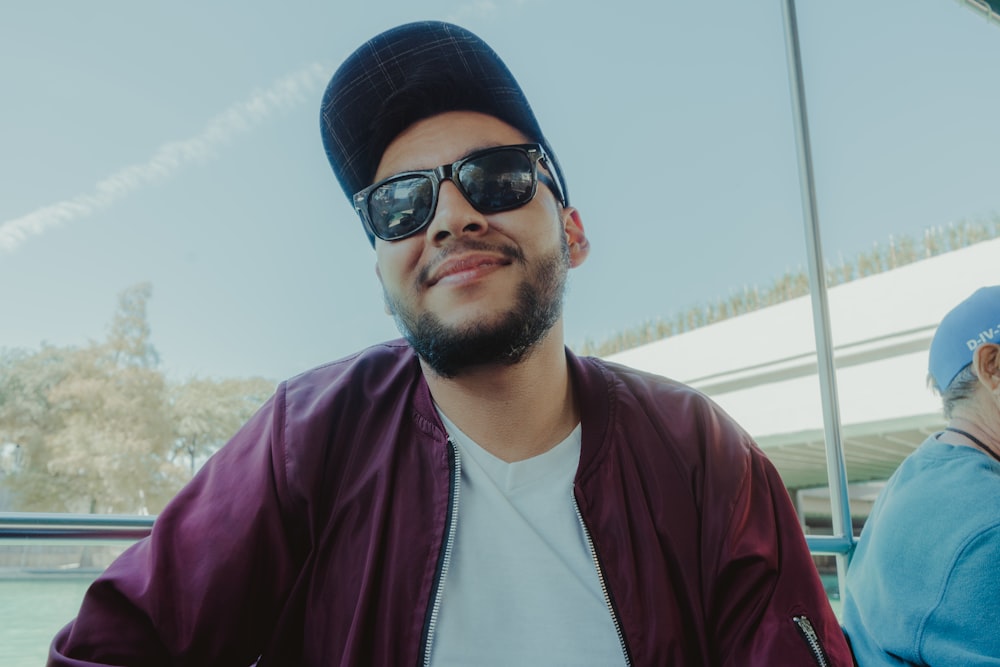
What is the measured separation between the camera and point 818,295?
2.81m

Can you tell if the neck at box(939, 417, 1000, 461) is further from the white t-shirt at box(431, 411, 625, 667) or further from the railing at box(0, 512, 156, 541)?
the railing at box(0, 512, 156, 541)

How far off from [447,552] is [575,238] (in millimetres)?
667

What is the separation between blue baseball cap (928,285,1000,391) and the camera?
1619 millimetres

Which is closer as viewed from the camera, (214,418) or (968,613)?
(968,613)

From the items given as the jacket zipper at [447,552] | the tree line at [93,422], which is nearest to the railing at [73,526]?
the jacket zipper at [447,552]

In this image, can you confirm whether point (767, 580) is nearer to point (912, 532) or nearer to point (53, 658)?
point (912, 532)

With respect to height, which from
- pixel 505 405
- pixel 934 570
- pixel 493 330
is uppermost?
pixel 493 330

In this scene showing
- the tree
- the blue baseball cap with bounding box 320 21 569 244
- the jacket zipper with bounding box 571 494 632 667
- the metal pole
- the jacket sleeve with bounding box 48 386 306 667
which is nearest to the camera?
the jacket sleeve with bounding box 48 386 306 667

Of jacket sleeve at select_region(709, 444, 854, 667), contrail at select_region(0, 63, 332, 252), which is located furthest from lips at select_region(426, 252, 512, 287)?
contrail at select_region(0, 63, 332, 252)

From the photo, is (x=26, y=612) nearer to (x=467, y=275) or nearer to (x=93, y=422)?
(x=467, y=275)

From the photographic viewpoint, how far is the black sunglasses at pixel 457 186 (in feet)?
3.85

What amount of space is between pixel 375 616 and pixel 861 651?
98cm

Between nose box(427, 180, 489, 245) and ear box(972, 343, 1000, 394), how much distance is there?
121cm

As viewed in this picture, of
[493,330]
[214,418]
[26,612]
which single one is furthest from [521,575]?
[214,418]
